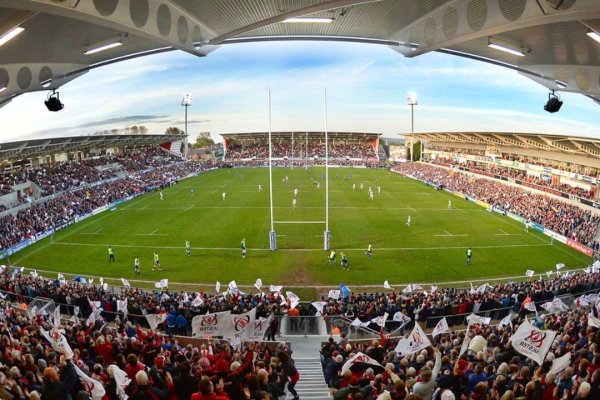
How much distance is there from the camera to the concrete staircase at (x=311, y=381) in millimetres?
9166

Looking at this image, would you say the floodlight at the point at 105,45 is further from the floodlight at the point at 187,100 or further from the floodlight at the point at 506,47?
the floodlight at the point at 187,100

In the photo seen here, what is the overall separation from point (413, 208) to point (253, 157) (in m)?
64.6

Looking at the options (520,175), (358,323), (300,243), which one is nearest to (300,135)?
(520,175)

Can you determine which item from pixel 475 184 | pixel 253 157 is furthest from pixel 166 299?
pixel 253 157

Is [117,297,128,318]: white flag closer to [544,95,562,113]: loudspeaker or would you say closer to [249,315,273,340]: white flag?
[249,315,273,340]: white flag

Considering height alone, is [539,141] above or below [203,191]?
above

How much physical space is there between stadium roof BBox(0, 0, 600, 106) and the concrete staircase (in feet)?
24.8

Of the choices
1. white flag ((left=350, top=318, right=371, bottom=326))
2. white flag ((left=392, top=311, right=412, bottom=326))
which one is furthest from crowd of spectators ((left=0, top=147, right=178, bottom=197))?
white flag ((left=392, top=311, right=412, bottom=326))

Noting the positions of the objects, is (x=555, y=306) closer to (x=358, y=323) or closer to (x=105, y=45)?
(x=358, y=323)

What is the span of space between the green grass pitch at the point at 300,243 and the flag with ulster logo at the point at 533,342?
14.4 m

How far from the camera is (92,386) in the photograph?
5.49 metres

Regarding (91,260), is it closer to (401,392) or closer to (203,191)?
(401,392)

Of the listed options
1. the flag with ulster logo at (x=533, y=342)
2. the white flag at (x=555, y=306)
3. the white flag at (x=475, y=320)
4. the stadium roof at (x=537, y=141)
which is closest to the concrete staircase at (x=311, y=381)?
the flag with ulster logo at (x=533, y=342)

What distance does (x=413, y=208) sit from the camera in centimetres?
4416
